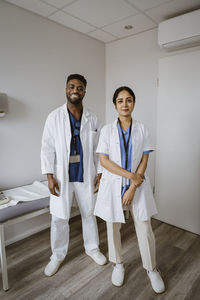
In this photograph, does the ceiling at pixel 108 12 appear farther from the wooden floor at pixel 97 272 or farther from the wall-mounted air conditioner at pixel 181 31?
the wooden floor at pixel 97 272

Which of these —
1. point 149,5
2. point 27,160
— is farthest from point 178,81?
point 27,160

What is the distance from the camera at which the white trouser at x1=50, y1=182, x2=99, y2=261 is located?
1870mm

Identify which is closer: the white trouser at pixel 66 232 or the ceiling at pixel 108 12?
the white trouser at pixel 66 232

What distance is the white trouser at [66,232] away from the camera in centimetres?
187

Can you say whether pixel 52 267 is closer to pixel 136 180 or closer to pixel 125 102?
pixel 136 180

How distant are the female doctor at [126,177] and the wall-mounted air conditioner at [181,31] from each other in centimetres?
118

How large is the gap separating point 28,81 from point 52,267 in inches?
72.7

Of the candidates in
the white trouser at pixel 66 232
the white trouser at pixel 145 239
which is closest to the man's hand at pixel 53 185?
the white trouser at pixel 66 232

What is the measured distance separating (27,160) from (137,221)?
139cm

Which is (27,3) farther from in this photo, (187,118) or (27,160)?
(187,118)

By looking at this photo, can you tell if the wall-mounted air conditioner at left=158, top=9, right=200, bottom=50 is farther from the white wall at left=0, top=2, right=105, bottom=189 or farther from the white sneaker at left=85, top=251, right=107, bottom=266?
the white sneaker at left=85, top=251, right=107, bottom=266

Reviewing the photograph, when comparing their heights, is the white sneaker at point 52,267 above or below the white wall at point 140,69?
below

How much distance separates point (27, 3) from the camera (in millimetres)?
2092

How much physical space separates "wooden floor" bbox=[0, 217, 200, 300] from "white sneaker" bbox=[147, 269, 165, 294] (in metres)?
0.04
